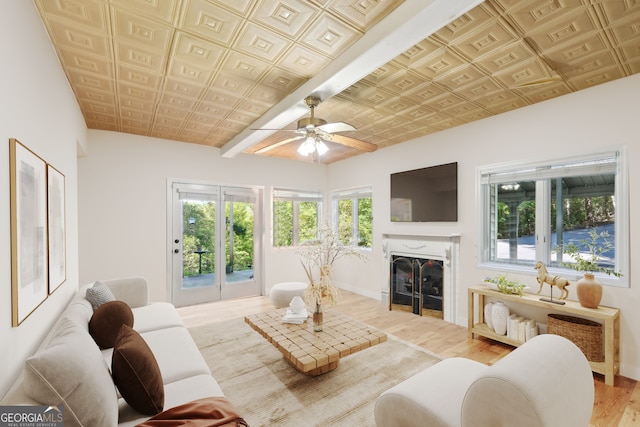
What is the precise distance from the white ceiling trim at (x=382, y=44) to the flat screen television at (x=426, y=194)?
7.37 feet

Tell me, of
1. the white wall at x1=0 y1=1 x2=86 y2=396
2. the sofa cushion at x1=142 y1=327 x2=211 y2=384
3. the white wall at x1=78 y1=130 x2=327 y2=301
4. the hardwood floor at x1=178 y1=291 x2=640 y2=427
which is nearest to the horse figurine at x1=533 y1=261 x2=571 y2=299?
the hardwood floor at x1=178 y1=291 x2=640 y2=427

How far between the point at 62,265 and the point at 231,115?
7.25 ft

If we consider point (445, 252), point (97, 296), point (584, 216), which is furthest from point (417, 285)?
point (97, 296)

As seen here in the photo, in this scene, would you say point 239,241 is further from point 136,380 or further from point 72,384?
point 72,384

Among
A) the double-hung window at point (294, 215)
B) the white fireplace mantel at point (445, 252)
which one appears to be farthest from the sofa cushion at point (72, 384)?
the double-hung window at point (294, 215)

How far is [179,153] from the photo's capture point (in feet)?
15.2

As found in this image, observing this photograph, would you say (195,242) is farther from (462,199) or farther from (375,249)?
(462,199)

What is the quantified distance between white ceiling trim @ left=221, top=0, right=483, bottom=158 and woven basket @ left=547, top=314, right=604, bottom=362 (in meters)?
2.93

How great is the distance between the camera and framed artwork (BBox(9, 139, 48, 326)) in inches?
52.6

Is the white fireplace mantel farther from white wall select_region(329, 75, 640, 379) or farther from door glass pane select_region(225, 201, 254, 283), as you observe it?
door glass pane select_region(225, 201, 254, 283)

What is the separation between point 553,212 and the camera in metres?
3.19

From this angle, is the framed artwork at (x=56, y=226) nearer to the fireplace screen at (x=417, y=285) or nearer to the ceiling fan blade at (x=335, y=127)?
the ceiling fan blade at (x=335, y=127)

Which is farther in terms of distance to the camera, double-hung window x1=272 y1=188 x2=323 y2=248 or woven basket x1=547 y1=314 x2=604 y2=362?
double-hung window x1=272 y1=188 x2=323 y2=248

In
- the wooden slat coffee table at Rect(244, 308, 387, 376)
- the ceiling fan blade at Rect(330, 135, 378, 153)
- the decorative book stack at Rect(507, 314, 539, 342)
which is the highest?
the ceiling fan blade at Rect(330, 135, 378, 153)
